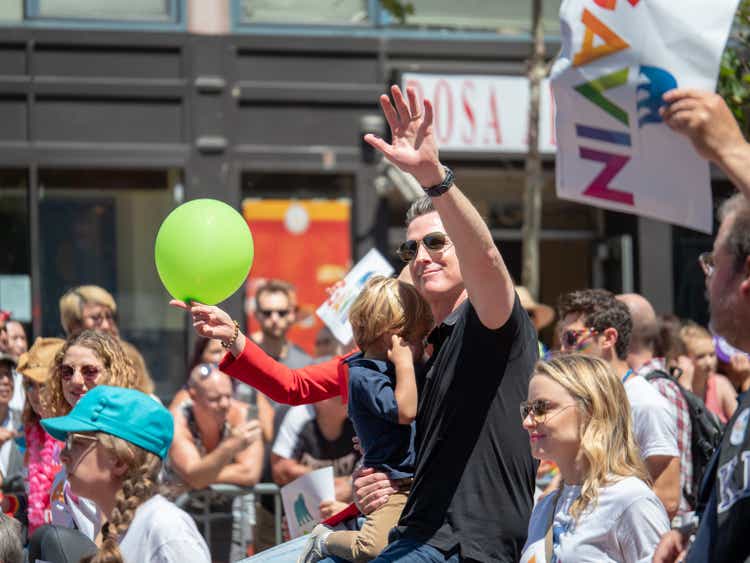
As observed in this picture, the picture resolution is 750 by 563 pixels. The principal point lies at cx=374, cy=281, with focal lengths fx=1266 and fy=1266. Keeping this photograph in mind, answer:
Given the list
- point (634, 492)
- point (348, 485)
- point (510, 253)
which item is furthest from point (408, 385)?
point (510, 253)

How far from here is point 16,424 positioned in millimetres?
7887

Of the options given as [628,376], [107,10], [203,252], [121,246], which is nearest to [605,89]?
[203,252]

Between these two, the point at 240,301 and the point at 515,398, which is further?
the point at 240,301

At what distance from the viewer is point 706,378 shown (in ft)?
29.0

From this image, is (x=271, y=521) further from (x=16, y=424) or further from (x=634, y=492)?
(x=634, y=492)

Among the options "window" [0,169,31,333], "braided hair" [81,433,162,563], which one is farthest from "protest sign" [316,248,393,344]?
"window" [0,169,31,333]

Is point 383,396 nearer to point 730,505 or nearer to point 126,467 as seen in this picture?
point 126,467

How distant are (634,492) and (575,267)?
409 inches

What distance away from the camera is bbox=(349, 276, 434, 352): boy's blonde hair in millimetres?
4359

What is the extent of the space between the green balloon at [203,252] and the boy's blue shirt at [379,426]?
600mm

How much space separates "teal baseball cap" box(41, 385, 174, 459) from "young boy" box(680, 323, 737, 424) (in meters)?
5.04

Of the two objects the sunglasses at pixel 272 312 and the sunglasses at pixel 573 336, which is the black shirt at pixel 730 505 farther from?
the sunglasses at pixel 272 312

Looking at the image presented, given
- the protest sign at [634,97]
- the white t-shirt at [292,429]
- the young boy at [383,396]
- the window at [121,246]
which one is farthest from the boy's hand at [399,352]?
the window at [121,246]

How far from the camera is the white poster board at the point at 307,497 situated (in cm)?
567
